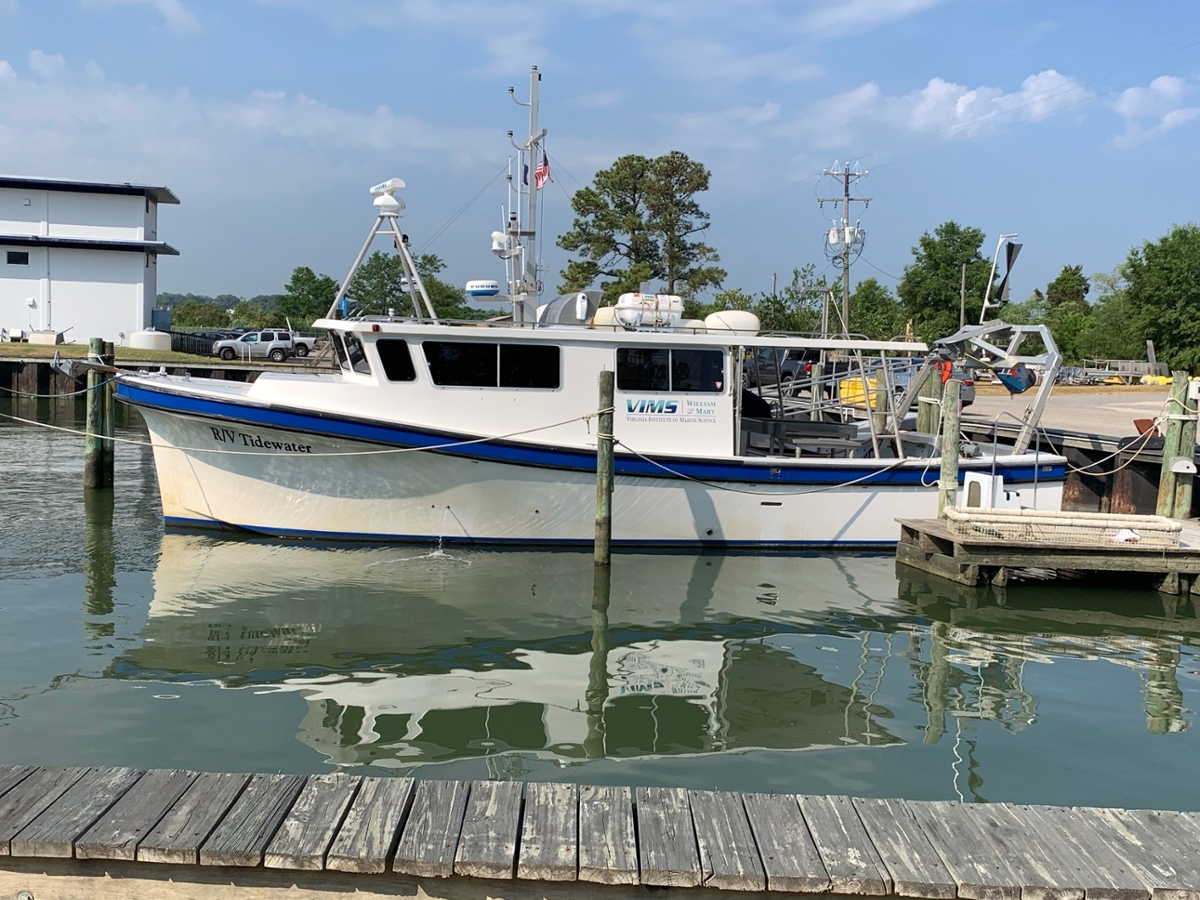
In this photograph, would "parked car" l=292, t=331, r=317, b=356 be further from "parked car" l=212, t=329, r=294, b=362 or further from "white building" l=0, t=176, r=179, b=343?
"white building" l=0, t=176, r=179, b=343

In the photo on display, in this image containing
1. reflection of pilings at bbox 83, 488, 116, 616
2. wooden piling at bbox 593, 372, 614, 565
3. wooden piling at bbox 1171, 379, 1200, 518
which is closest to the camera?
reflection of pilings at bbox 83, 488, 116, 616

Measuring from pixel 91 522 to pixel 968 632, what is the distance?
10169mm

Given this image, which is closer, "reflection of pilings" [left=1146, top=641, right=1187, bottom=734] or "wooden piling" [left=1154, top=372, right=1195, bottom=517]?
"reflection of pilings" [left=1146, top=641, right=1187, bottom=734]

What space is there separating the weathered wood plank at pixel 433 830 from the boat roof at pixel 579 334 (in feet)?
23.9

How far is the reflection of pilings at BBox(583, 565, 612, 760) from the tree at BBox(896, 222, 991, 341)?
5003 cm

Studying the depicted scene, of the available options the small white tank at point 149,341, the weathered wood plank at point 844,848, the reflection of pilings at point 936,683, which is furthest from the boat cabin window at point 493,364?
the small white tank at point 149,341

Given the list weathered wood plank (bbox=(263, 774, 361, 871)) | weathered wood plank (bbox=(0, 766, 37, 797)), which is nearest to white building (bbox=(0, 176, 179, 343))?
weathered wood plank (bbox=(0, 766, 37, 797))

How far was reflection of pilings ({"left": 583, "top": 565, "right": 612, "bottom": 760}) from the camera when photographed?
6.27m

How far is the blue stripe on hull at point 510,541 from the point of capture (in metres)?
11.1

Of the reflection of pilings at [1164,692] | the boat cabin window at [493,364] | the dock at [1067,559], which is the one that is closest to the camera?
the reflection of pilings at [1164,692]

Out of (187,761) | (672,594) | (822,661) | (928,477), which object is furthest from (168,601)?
(928,477)

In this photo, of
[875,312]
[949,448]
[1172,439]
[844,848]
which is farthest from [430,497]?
[875,312]

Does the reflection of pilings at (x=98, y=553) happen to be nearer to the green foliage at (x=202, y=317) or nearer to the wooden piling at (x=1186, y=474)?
the wooden piling at (x=1186, y=474)

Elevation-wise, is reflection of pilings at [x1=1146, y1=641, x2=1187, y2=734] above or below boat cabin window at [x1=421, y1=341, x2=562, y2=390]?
below
